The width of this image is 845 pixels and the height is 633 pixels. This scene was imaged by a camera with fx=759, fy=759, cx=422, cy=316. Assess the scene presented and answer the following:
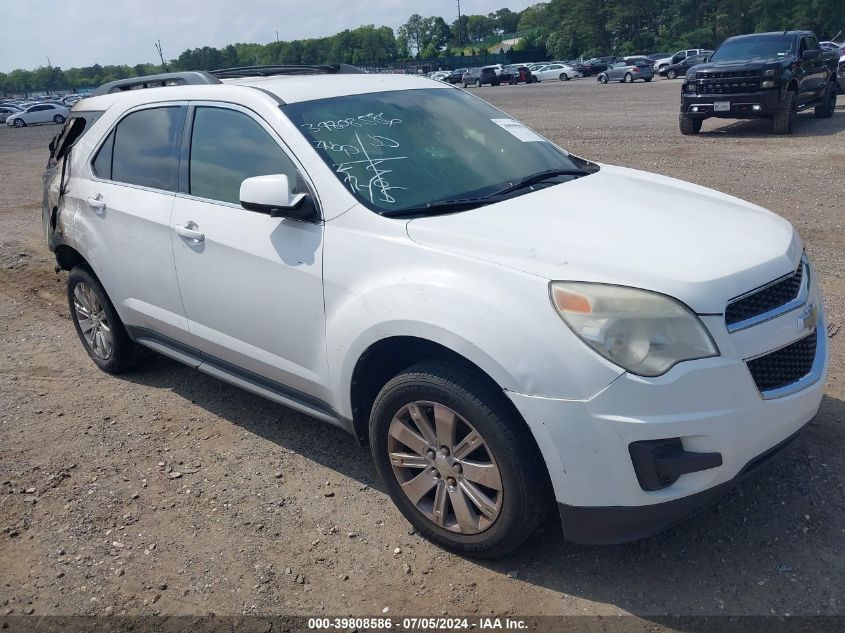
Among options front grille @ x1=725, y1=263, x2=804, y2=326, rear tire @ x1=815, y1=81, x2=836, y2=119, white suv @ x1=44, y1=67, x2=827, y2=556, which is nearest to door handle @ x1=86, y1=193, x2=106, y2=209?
white suv @ x1=44, y1=67, x2=827, y2=556

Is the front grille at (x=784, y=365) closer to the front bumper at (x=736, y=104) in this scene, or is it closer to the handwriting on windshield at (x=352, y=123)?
the handwriting on windshield at (x=352, y=123)

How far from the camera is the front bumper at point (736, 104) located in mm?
13609

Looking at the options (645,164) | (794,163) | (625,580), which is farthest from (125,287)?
(794,163)

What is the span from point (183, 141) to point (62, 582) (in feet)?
7.39

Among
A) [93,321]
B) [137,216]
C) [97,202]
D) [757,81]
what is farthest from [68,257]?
[757,81]

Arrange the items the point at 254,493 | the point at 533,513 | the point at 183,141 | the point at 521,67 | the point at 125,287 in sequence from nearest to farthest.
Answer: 1. the point at 533,513
2. the point at 254,493
3. the point at 183,141
4. the point at 125,287
5. the point at 521,67

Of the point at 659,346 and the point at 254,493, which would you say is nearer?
the point at 659,346

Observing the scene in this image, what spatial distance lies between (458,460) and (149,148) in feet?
8.77

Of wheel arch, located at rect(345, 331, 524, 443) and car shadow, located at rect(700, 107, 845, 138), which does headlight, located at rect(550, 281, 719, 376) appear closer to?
wheel arch, located at rect(345, 331, 524, 443)

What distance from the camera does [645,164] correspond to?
37.9 ft

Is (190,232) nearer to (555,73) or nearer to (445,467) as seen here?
(445,467)

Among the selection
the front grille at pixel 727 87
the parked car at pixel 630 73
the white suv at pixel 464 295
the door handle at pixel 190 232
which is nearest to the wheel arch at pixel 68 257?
the white suv at pixel 464 295

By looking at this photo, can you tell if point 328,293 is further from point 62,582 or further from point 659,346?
point 62,582

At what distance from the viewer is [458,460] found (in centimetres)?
292
